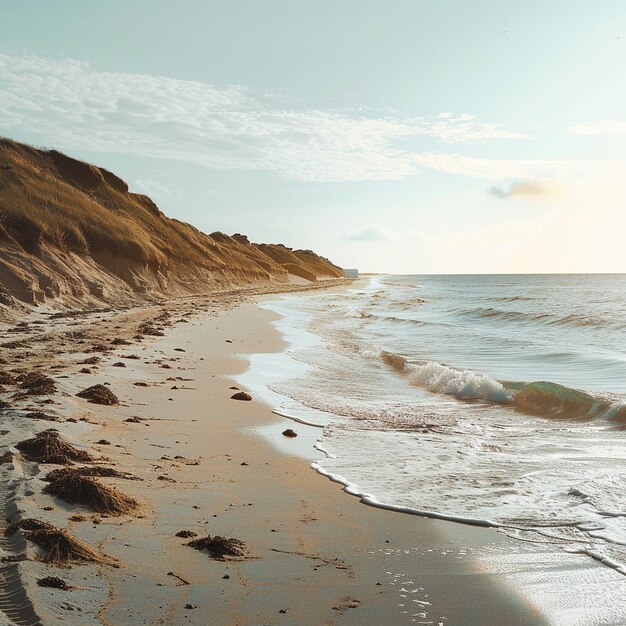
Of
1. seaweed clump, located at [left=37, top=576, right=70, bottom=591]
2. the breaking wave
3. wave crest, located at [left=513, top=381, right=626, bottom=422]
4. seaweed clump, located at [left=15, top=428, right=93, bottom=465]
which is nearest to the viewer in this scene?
seaweed clump, located at [left=37, top=576, right=70, bottom=591]

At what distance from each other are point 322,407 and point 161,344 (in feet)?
27.9

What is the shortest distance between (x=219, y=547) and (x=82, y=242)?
42.4 metres

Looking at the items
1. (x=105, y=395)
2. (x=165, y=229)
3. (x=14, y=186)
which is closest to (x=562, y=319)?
(x=105, y=395)

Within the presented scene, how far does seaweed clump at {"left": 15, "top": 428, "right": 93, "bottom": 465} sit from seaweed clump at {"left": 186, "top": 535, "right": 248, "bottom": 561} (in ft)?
7.46

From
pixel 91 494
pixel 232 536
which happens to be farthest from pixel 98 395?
pixel 232 536

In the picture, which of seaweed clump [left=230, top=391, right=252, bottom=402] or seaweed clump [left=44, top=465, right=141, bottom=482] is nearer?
seaweed clump [left=44, top=465, right=141, bottom=482]

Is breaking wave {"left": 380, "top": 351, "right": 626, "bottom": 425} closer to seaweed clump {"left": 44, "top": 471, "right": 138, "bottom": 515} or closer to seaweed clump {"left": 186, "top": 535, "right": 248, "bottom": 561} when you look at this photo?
seaweed clump {"left": 186, "top": 535, "right": 248, "bottom": 561}

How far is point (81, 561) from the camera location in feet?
14.5

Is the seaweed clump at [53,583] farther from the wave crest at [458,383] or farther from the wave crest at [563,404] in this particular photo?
the wave crest at [458,383]

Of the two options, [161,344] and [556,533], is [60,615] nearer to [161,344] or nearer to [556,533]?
[556,533]

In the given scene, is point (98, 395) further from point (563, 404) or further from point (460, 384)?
point (563, 404)

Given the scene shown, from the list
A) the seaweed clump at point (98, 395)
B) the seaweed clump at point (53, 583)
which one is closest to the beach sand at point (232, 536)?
the seaweed clump at point (53, 583)

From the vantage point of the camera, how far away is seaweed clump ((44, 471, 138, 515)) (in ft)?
18.1

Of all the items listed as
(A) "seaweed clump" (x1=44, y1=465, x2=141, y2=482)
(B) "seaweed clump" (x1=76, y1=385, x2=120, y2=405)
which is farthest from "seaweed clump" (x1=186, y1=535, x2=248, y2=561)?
(B) "seaweed clump" (x1=76, y1=385, x2=120, y2=405)
